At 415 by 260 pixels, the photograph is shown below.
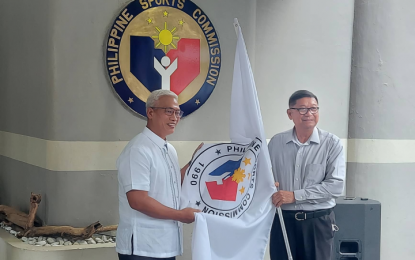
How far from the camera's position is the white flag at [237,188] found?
2.73m

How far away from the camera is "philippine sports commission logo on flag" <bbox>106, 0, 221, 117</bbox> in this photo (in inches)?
151

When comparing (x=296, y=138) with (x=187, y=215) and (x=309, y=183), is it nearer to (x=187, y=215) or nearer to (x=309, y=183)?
(x=309, y=183)

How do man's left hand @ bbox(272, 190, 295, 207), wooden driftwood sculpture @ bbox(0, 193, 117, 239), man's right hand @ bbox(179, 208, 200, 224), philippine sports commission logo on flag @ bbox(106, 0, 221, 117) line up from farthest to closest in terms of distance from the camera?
philippine sports commission logo on flag @ bbox(106, 0, 221, 117) → wooden driftwood sculpture @ bbox(0, 193, 117, 239) → man's left hand @ bbox(272, 190, 295, 207) → man's right hand @ bbox(179, 208, 200, 224)

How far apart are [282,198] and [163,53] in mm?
1652

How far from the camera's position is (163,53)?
395 centimetres

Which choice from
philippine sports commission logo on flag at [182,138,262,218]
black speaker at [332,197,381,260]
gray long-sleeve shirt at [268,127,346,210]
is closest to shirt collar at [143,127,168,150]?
philippine sports commission logo on flag at [182,138,262,218]

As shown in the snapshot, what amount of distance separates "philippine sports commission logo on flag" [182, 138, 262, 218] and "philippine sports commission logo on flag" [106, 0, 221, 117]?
1197 mm

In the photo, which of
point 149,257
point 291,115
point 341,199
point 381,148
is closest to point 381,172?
point 381,148

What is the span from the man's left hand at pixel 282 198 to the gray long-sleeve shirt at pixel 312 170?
40mm

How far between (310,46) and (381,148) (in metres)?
1.31

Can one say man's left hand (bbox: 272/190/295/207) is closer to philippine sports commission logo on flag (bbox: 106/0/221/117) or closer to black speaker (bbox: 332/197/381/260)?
black speaker (bbox: 332/197/381/260)

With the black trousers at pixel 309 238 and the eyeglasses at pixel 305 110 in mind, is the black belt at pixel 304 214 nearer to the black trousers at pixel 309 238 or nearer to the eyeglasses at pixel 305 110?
the black trousers at pixel 309 238

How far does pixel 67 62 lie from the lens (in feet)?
12.3

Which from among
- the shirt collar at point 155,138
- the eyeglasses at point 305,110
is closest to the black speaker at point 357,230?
the eyeglasses at point 305,110
